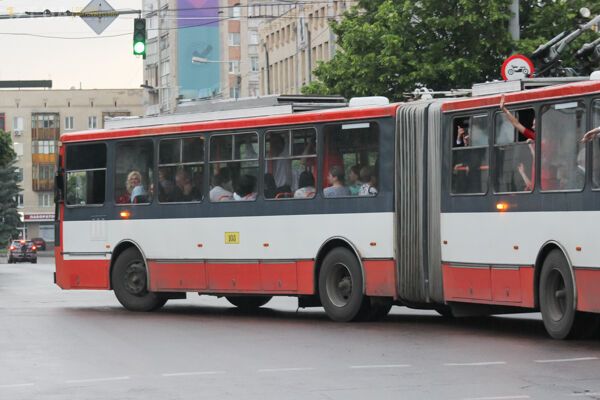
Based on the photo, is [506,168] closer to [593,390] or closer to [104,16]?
[593,390]

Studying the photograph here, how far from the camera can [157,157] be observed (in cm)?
2584

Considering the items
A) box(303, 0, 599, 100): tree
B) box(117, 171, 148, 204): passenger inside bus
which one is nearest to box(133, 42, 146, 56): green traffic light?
box(117, 171, 148, 204): passenger inside bus

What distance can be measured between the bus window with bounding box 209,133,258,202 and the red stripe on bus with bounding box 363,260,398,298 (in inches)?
107

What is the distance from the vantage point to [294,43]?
10256cm

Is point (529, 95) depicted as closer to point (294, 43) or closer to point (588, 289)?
point (588, 289)

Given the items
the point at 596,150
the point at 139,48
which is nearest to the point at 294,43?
the point at 139,48

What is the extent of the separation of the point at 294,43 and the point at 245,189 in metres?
79.0

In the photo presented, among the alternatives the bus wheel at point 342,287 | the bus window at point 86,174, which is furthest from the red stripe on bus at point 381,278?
the bus window at point 86,174

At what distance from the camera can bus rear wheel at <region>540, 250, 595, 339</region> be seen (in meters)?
18.3

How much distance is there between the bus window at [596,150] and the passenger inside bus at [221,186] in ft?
24.0

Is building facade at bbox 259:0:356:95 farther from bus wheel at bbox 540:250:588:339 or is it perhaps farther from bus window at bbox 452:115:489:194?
bus wheel at bbox 540:250:588:339

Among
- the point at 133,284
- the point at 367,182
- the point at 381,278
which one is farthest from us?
the point at 133,284

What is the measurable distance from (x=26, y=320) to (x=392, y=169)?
5.60 m

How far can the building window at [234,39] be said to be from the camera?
132 meters
